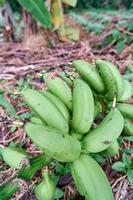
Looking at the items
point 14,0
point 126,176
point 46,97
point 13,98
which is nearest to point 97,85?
point 46,97

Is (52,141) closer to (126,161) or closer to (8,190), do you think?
(8,190)

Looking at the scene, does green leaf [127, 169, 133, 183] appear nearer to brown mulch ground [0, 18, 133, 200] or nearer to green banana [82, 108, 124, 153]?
brown mulch ground [0, 18, 133, 200]

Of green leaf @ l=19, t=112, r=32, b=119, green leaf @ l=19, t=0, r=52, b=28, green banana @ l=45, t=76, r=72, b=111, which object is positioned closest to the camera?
green banana @ l=45, t=76, r=72, b=111

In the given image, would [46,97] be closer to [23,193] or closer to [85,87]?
[85,87]

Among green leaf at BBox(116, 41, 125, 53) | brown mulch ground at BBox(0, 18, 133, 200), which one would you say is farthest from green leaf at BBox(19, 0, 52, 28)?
green leaf at BBox(116, 41, 125, 53)

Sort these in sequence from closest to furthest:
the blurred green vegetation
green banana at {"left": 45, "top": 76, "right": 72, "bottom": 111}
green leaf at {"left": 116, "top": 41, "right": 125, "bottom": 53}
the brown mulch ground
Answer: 1. green banana at {"left": 45, "top": 76, "right": 72, "bottom": 111}
2. the brown mulch ground
3. green leaf at {"left": 116, "top": 41, "right": 125, "bottom": 53}
4. the blurred green vegetation

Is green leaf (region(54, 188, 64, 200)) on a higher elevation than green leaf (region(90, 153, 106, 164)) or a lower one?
lower
